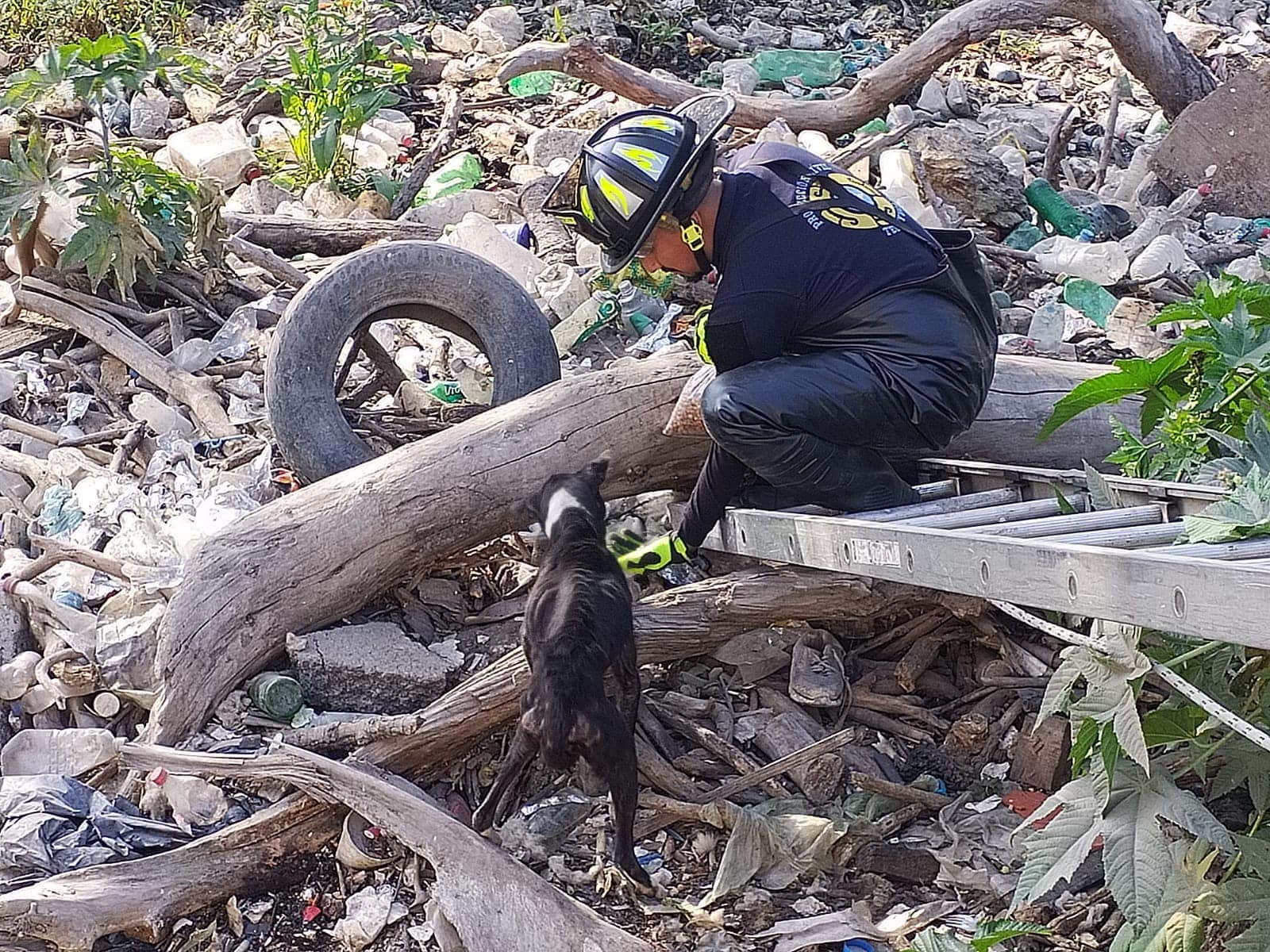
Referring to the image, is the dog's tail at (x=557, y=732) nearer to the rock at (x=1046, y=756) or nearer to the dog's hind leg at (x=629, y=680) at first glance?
the dog's hind leg at (x=629, y=680)

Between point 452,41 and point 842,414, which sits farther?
point 452,41

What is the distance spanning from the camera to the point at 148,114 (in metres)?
9.12

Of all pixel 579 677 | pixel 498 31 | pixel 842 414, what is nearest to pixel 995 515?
pixel 842 414

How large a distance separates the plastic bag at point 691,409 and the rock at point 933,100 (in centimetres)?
510

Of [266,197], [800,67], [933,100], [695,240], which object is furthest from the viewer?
[800,67]

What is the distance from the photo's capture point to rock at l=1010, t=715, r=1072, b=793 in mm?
4098

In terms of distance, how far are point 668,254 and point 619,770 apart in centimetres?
162

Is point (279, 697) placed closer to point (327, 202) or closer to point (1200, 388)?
point (1200, 388)

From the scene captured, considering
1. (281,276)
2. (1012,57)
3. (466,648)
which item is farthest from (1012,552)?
(1012,57)

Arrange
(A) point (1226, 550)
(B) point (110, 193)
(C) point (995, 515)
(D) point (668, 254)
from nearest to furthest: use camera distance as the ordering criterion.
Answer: (A) point (1226, 550) < (C) point (995, 515) < (D) point (668, 254) < (B) point (110, 193)

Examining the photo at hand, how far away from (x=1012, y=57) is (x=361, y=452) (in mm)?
7588

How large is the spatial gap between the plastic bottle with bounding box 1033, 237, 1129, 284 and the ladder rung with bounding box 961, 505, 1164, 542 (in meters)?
3.66

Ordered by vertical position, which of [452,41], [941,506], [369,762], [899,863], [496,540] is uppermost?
[452,41]

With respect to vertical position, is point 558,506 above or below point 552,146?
below
